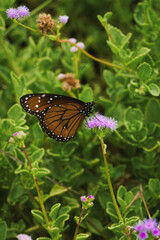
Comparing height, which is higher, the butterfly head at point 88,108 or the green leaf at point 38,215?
the butterfly head at point 88,108

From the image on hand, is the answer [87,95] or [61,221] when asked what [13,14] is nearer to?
[87,95]

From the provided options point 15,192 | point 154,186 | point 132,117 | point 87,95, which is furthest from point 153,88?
point 15,192

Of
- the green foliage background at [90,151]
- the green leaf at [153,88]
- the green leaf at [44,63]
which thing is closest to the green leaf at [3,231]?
the green foliage background at [90,151]

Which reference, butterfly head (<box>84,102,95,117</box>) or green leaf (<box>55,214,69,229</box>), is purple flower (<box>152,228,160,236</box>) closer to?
green leaf (<box>55,214,69,229</box>)

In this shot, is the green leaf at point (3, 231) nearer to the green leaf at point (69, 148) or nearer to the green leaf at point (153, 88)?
the green leaf at point (69, 148)

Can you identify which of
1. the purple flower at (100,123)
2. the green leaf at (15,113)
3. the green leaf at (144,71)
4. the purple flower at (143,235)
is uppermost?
the green leaf at (144,71)

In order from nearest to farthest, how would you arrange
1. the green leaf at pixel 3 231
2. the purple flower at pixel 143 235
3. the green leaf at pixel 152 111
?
1. the purple flower at pixel 143 235
2. the green leaf at pixel 3 231
3. the green leaf at pixel 152 111

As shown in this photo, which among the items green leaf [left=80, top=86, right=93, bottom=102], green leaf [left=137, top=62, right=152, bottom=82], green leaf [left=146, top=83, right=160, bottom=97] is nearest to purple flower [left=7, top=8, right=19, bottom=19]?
green leaf [left=80, top=86, right=93, bottom=102]

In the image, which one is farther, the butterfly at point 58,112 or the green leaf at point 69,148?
the green leaf at point 69,148
